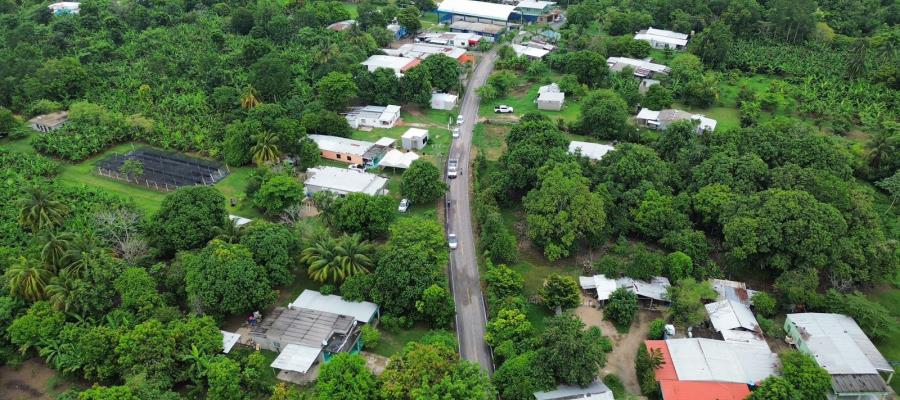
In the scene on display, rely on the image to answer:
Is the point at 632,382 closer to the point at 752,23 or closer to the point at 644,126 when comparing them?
the point at 644,126

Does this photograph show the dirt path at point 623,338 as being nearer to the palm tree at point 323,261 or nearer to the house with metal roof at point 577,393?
the house with metal roof at point 577,393

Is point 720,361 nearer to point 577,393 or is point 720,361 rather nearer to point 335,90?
point 577,393

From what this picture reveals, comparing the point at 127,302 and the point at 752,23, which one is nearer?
the point at 127,302

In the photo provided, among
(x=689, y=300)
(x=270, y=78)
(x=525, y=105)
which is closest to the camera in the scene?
(x=689, y=300)

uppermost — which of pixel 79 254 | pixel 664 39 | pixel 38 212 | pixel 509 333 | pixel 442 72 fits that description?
pixel 442 72

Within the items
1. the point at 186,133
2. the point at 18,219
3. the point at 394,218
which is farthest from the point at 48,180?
the point at 394,218

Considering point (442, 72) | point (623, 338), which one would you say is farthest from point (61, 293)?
point (442, 72)

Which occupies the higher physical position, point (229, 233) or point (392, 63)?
point (392, 63)
